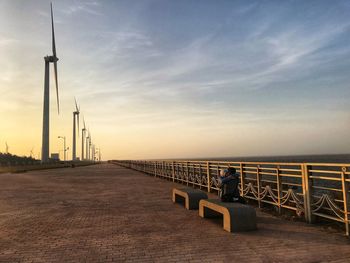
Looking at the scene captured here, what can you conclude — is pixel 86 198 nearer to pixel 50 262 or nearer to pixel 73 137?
pixel 50 262

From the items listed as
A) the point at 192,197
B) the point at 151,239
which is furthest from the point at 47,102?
the point at 151,239

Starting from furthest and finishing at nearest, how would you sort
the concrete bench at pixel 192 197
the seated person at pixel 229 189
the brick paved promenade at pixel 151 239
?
the concrete bench at pixel 192 197 → the seated person at pixel 229 189 → the brick paved promenade at pixel 151 239

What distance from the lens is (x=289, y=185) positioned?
34.1 ft

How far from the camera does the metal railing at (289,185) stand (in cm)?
741

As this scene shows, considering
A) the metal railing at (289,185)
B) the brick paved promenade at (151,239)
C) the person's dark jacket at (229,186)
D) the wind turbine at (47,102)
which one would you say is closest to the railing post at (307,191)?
the metal railing at (289,185)

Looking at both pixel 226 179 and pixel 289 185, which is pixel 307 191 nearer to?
pixel 226 179

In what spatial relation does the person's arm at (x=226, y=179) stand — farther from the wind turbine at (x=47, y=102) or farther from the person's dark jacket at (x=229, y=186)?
the wind turbine at (x=47, y=102)

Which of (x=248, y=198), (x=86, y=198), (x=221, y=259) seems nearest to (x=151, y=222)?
(x=221, y=259)

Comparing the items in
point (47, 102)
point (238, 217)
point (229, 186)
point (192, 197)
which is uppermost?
point (47, 102)

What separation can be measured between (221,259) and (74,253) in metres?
2.58

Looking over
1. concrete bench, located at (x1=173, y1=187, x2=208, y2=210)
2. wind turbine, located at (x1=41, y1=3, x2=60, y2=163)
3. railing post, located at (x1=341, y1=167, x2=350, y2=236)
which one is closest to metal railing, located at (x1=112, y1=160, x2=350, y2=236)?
railing post, located at (x1=341, y1=167, x2=350, y2=236)

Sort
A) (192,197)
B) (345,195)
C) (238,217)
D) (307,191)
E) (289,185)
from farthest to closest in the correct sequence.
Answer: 1. (192,197)
2. (289,185)
3. (307,191)
4. (238,217)
5. (345,195)

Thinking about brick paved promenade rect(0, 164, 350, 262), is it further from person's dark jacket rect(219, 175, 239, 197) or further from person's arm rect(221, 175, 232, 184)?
person's arm rect(221, 175, 232, 184)

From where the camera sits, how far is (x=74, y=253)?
6152 mm
